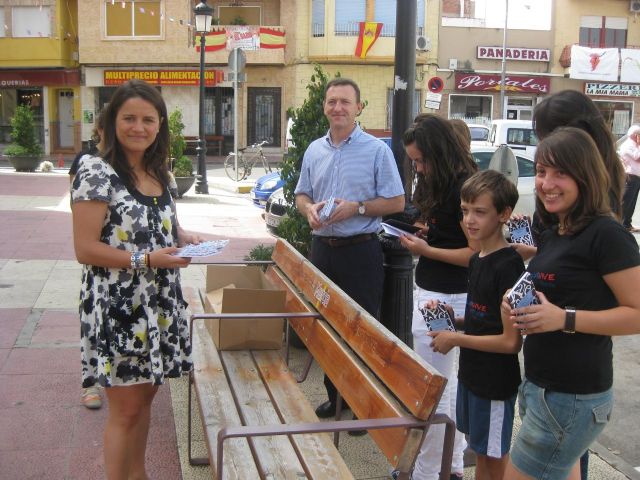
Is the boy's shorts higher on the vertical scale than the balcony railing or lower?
lower

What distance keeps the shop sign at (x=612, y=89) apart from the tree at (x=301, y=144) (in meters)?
30.6

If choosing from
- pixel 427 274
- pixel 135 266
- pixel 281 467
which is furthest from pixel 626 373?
pixel 135 266

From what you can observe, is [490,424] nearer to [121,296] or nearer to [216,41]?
[121,296]

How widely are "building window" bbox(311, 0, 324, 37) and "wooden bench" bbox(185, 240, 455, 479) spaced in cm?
2774

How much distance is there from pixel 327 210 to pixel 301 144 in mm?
1740

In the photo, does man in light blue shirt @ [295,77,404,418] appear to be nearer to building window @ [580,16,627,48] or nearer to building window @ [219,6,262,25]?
building window @ [219,6,262,25]

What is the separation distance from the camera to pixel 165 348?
123 inches

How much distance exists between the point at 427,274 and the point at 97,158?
1577 mm

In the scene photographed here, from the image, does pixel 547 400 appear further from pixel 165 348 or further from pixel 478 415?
pixel 165 348

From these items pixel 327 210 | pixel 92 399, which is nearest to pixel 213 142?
pixel 92 399

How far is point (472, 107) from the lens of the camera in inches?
1307

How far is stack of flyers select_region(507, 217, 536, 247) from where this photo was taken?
2.92m

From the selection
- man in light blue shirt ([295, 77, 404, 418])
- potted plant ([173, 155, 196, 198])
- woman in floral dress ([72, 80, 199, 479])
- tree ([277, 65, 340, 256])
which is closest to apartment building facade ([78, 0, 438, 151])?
potted plant ([173, 155, 196, 198])

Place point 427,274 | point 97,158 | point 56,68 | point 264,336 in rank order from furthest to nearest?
1. point 56,68
2. point 264,336
3. point 427,274
4. point 97,158
